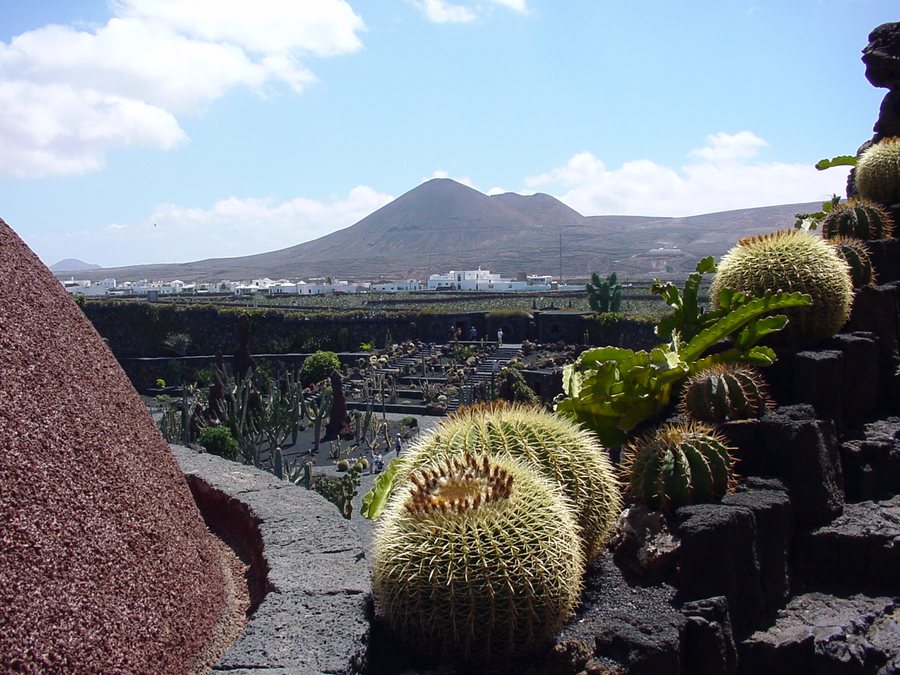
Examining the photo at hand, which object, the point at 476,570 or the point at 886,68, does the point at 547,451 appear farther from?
the point at 886,68

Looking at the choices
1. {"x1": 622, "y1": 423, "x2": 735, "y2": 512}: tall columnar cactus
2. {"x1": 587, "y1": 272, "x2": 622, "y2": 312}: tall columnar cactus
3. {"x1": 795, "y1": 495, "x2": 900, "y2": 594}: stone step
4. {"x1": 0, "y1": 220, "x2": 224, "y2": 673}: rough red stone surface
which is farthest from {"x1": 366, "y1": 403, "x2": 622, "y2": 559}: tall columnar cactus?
{"x1": 587, "y1": 272, "x2": 622, "y2": 312}: tall columnar cactus

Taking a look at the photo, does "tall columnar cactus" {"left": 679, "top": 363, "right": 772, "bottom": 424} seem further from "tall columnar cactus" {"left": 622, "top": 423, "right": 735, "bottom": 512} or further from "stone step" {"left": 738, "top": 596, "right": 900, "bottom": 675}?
"stone step" {"left": 738, "top": 596, "right": 900, "bottom": 675}

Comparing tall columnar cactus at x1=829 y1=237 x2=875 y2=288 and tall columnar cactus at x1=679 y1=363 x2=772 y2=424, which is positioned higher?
tall columnar cactus at x1=829 y1=237 x2=875 y2=288

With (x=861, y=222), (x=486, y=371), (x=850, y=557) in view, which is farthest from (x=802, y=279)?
(x=486, y=371)

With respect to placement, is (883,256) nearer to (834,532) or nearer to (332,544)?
(834,532)

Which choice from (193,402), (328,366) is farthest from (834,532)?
(328,366)

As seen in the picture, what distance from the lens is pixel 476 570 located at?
11.1 ft

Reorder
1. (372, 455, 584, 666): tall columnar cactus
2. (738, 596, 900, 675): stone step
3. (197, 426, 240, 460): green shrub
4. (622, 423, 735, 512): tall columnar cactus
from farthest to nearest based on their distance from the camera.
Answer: (197, 426, 240, 460): green shrub → (622, 423, 735, 512): tall columnar cactus → (738, 596, 900, 675): stone step → (372, 455, 584, 666): tall columnar cactus

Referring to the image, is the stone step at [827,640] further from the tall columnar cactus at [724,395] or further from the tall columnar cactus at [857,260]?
the tall columnar cactus at [857,260]

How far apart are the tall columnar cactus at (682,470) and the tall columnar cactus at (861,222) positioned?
350 centimetres

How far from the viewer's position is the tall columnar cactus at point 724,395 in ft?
18.1

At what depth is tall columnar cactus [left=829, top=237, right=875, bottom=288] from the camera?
7035 millimetres

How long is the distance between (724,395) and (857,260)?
7.95 feet

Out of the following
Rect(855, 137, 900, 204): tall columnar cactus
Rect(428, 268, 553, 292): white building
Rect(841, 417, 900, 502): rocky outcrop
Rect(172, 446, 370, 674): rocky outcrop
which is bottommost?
Rect(428, 268, 553, 292): white building
